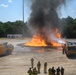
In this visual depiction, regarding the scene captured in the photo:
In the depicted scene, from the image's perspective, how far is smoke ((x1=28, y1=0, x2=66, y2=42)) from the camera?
181 feet

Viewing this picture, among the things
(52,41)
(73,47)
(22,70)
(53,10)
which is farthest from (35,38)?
(22,70)

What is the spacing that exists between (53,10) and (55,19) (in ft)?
7.09

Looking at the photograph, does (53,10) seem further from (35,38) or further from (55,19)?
(35,38)

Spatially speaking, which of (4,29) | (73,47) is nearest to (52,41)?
A: (73,47)

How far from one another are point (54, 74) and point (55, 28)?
128ft

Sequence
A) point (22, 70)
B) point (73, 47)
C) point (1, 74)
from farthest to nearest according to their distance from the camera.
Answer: point (73, 47) < point (22, 70) < point (1, 74)

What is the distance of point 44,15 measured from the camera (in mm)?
55688

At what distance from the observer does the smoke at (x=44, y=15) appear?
55062 millimetres

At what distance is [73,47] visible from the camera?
32.0 meters

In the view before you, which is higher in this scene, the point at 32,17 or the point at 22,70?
the point at 32,17

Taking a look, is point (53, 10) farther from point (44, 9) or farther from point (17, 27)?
point (17, 27)

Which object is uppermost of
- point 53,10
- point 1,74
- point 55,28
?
point 53,10

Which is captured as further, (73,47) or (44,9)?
(44,9)

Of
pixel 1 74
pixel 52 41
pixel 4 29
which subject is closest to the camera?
pixel 1 74
